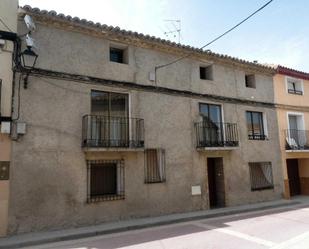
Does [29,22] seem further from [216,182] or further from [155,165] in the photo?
[216,182]

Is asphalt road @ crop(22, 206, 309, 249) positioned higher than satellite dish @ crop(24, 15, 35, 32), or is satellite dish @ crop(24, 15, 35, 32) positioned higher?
satellite dish @ crop(24, 15, 35, 32)

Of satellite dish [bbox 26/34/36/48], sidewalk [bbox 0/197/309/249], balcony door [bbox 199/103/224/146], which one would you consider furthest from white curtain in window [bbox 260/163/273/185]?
satellite dish [bbox 26/34/36/48]

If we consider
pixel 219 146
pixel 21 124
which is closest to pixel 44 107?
pixel 21 124

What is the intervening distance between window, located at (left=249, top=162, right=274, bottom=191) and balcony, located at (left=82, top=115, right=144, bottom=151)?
6.46 m

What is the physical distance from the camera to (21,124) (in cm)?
858

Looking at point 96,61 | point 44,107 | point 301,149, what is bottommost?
point 301,149

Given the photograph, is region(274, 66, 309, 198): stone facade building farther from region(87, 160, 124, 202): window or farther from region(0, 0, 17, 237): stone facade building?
region(0, 0, 17, 237): stone facade building

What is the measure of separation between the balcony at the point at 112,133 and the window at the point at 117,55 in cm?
243

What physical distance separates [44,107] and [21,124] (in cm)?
90

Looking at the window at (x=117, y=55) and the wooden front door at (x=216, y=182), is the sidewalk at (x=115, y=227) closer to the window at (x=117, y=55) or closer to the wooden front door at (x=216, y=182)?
the wooden front door at (x=216, y=182)

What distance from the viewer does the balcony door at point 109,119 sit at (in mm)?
9953

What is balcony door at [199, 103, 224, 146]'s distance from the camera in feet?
41.3

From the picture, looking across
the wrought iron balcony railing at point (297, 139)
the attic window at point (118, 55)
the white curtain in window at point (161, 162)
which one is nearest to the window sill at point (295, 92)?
the wrought iron balcony railing at point (297, 139)

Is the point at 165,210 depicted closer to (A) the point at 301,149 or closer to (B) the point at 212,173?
(B) the point at 212,173
